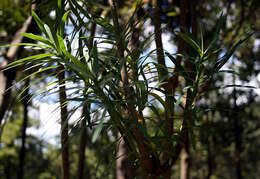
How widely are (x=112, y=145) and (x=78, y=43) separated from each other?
26 cm

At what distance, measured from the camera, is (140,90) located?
894mm

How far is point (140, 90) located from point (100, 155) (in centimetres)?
18

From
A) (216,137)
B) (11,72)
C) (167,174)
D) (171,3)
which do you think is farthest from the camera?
(216,137)

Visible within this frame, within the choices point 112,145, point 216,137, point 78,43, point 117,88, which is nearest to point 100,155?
point 112,145

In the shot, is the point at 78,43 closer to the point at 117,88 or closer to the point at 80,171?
the point at 117,88

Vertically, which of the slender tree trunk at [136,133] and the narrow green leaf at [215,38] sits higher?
the narrow green leaf at [215,38]

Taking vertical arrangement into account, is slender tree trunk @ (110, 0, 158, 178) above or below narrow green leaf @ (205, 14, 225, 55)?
below

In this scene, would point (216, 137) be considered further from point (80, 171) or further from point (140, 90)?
point (140, 90)

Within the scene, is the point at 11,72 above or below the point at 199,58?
above

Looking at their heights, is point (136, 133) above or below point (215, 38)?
below

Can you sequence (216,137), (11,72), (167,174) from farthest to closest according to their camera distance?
1. (216,137)
2. (11,72)
3. (167,174)

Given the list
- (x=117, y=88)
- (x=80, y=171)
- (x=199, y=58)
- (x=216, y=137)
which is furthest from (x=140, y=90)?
(x=216, y=137)

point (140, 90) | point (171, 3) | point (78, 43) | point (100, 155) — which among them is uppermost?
point (171, 3)

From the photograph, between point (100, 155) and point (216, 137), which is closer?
point (100, 155)
